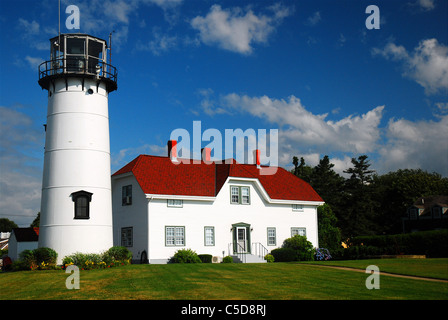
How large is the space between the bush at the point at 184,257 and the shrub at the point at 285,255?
6.78 m

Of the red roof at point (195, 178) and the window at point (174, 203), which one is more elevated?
the red roof at point (195, 178)

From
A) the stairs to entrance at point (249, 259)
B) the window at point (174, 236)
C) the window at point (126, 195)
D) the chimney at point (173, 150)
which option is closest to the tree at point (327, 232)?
the stairs to entrance at point (249, 259)

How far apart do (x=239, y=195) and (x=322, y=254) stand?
7792mm

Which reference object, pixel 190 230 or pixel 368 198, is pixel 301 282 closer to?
pixel 190 230

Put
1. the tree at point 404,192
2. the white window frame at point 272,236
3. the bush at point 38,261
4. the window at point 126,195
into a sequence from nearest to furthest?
the bush at point 38,261 < the window at point 126,195 < the white window frame at point 272,236 < the tree at point 404,192

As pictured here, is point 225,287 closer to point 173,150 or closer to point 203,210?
point 203,210

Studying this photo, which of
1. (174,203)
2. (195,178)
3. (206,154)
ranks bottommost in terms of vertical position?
(174,203)

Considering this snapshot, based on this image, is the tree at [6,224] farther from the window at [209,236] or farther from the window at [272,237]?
the window at [272,237]

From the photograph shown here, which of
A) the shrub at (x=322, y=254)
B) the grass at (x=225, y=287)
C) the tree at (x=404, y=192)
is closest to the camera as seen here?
the grass at (x=225, y=287)

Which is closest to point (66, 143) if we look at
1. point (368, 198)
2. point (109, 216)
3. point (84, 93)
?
point (84, 93)

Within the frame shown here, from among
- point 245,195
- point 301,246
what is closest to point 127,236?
point 245,195

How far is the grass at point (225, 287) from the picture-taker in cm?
1364

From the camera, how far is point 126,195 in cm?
3391

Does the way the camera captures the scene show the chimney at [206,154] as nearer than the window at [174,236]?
No
